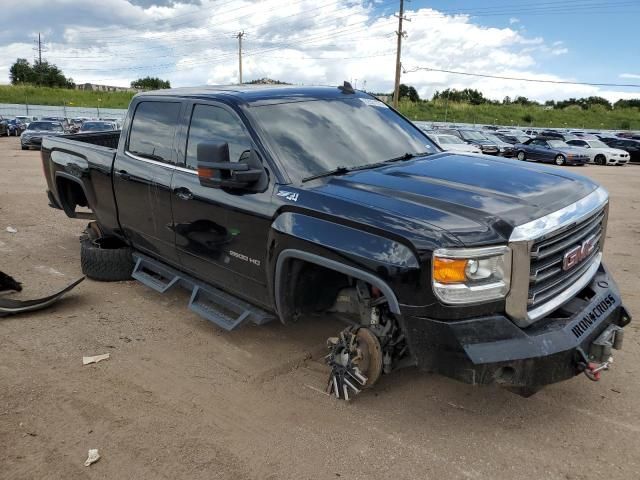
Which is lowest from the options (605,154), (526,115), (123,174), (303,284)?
(605,154)

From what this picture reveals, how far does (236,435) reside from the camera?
3.23 m

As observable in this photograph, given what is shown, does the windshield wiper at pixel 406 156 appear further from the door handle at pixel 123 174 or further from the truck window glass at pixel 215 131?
the door handle at pixel 123 174

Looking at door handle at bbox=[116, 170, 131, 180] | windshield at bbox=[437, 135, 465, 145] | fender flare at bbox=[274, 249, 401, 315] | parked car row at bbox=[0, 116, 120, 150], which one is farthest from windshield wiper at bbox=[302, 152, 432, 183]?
windshield at bbox=[437, 135, 465, 145]

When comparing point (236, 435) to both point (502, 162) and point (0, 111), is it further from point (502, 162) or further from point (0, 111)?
point (0, 111)

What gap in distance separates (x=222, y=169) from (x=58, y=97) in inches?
2888

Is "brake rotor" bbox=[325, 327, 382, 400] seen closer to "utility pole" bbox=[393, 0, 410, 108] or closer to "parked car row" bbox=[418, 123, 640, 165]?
"parked car row" bbox=[418, 123, 640, 165]

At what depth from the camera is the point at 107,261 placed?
18.8ft

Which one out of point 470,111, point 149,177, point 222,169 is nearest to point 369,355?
point 222,169

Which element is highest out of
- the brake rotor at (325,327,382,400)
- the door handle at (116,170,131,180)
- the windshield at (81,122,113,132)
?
the windshield at (81,122,113,132)

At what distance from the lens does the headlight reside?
2741mm

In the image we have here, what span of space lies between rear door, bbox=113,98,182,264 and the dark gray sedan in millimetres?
24170

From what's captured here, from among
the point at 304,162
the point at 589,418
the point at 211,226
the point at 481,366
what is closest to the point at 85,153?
the point at 211,226

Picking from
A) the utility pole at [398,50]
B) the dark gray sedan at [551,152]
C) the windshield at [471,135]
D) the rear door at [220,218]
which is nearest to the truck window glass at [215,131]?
the rear door at [220,218]

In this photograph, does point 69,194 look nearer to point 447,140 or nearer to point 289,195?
point 289,195
